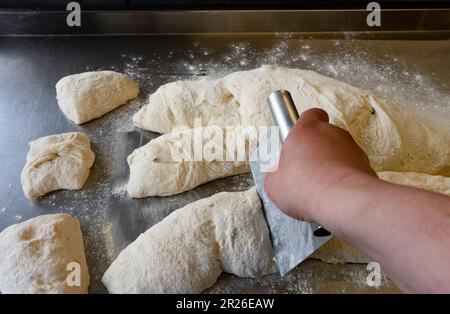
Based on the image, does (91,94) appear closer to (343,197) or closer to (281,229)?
(281,229)

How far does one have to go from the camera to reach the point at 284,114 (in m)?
1.02

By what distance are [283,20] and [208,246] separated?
1310 millimetres

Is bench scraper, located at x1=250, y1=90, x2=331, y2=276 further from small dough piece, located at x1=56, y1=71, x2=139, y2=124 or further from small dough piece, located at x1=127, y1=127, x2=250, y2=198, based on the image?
small dough piece, located at x1=56, y1=71, x2=139, y2=124

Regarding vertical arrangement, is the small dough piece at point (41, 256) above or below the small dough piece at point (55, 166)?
below

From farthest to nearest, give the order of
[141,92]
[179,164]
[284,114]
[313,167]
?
[141,92]
[179,164]
[284,114]
[313,167]

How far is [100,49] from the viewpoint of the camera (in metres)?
1.95

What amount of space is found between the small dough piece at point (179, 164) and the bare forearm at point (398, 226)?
2.12 ft

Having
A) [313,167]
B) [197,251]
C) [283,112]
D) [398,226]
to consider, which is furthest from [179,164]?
[398,226]

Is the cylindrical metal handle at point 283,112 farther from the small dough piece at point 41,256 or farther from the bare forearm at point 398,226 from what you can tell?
the small dough piece at point 41,256

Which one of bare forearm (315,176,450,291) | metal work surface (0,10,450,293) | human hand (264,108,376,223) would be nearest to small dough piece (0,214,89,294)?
metal work surface (0,10,450,293)

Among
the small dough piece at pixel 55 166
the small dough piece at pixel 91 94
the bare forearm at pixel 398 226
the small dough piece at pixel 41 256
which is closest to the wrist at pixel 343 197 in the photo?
the bare forearm at pixel 398 226

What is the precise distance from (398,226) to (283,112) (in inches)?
16.6

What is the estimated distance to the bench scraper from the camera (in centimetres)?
102

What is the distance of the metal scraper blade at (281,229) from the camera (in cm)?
107
